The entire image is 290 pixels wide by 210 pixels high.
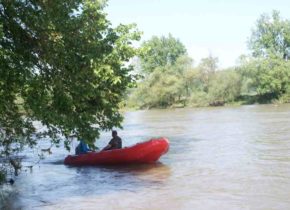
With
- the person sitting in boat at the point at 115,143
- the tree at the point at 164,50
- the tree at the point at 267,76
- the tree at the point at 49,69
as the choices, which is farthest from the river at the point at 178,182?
the tree at the point at 164,50

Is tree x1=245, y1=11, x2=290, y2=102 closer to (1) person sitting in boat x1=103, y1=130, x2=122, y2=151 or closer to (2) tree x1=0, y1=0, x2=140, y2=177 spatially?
(1) person sitting in boat x1=103, y1=130, x2=122, y2=151

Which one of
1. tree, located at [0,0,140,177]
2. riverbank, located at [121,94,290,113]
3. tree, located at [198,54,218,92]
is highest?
tree, located at [198,54,218,92]

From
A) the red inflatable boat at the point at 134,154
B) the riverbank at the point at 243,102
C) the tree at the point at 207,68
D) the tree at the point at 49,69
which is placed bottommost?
the red inflatable boat at the point at 134,154

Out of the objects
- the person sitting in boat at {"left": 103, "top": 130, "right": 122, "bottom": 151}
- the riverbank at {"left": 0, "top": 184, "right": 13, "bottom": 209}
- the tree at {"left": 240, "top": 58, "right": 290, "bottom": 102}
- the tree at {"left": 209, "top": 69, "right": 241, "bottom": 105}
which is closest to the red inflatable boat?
the person sitting in boat at {"left": 103, "top": 130, "right": 122, "bottom": 151}

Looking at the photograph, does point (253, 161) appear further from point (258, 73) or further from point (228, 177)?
point (258, 73)

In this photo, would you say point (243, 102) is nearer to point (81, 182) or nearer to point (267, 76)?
point (267, 76)

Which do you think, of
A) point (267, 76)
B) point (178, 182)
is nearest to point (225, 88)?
point (267, 76)

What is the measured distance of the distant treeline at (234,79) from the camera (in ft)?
216

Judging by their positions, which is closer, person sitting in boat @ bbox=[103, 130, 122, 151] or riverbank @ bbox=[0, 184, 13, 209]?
riverbank @ bbox=[0, 184, 13, 209]

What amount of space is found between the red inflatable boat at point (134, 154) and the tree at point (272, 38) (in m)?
55.0

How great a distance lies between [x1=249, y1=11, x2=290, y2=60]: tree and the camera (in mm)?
69875

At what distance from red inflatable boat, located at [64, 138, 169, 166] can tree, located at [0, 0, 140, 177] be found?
5.75 meters

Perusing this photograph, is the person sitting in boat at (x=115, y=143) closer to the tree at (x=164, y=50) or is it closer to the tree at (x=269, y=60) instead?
the tree at (x=269, y=60)

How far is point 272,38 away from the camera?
70.4 metres
